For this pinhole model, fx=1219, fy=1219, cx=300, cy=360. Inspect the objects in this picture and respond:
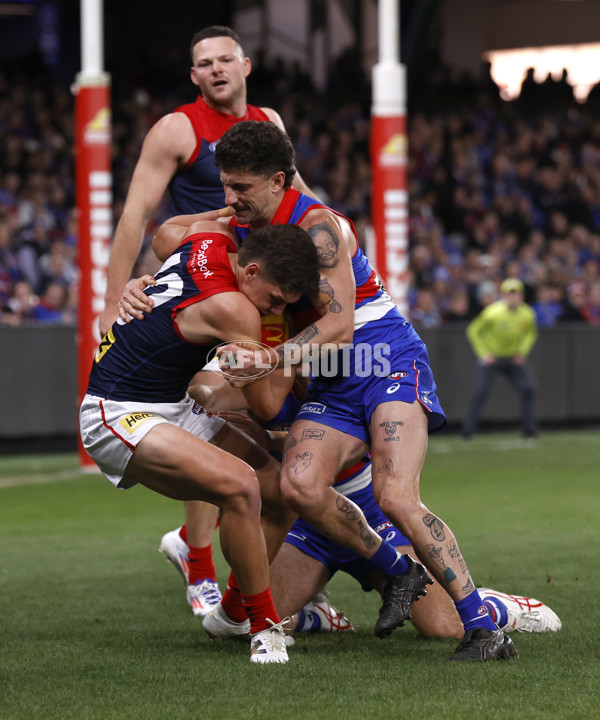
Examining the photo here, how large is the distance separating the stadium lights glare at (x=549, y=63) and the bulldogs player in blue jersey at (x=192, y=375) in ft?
72.4

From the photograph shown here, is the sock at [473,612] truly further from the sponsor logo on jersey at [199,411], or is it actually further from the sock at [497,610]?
the sponsor logo on jersey at [199,411]

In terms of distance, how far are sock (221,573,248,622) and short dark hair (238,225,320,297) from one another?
1320 millimetres

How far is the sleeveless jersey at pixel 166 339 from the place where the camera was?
482 cm

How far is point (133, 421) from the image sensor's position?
4.87m

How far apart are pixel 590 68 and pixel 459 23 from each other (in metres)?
3.30

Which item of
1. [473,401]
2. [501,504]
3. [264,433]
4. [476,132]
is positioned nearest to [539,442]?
[473,401]

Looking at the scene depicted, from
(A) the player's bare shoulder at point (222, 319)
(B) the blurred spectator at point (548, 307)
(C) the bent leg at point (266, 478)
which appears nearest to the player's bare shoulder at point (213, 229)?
(A) the player's bare shoulder at point (222, 319)

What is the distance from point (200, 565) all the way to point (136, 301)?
5.81 feet

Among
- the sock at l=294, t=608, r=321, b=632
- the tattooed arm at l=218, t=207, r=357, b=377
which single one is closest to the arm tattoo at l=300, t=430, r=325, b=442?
the tattooed arm at l=218, t=207, r=357, b=377

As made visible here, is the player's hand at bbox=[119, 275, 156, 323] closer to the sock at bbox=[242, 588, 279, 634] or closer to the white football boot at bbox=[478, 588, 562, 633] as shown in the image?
the sock at bbox=[242, 588, 279, 634]

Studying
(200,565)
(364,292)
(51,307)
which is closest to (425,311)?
(51,307)

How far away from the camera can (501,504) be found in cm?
979

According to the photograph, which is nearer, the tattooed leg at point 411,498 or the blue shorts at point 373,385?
the tattooed leg at point 411,498

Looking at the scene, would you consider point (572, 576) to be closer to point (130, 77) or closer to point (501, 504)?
point (501, 504)
